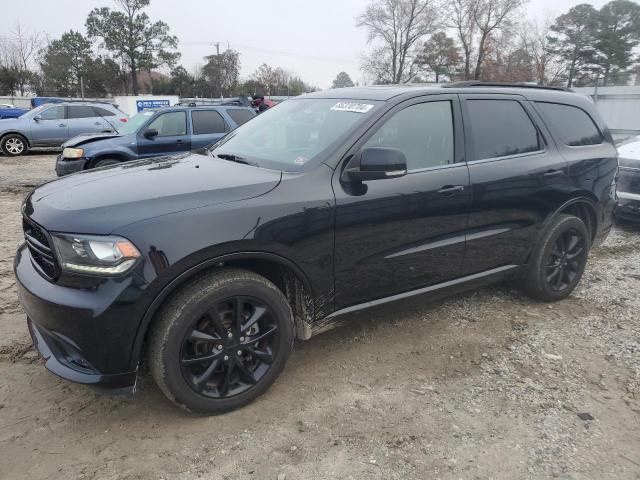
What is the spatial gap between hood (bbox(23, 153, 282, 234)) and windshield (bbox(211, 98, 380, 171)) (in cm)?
19

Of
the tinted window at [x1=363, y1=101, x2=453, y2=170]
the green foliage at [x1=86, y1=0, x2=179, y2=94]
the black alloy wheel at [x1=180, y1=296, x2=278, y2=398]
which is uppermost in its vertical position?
the green foliage at [x1=86, y1=0, x2=179, y2=94]

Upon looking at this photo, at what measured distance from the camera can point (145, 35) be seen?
50844 mm

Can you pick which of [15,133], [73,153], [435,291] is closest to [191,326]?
[435,291]

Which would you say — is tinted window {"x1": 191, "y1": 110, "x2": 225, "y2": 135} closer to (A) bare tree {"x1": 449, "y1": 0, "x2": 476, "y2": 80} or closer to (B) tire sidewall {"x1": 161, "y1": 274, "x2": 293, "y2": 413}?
(B) tire sidewall {"x1": 161, "y1": 274, "x2": 293, "y2": 413}

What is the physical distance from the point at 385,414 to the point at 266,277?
1.05m

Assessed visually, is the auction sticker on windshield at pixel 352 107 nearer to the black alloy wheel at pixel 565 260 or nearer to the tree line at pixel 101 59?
the black alloy wheel at pixel 565 260

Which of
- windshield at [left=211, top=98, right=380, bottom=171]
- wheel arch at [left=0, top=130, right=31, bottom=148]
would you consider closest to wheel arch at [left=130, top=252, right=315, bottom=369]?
windshield at [left=211, top=98, right=380, bottom=171]

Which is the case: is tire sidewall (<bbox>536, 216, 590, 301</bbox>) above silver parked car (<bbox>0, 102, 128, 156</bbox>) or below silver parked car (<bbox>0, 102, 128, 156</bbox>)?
below

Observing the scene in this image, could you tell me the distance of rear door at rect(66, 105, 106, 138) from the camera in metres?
14.2

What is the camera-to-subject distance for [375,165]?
277cm

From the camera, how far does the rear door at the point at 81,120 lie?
559 inches

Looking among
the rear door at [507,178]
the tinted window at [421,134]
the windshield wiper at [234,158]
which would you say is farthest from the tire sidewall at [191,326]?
the rear door at [507,178]

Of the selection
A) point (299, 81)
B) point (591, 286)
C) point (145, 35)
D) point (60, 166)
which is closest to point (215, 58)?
point (145, 35)

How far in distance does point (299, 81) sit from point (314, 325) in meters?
72.3
